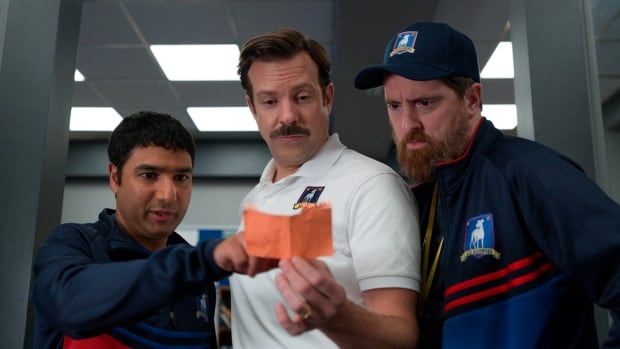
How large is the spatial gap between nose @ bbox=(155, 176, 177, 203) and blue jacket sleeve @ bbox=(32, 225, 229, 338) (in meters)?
0.38

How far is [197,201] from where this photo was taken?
6402 mm

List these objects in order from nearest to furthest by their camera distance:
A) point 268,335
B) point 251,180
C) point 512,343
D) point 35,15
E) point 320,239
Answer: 1. point 320,239
2. point 512,343
3. point 268,335
4. point 35,15
5. point 251,180

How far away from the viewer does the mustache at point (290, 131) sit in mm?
1271

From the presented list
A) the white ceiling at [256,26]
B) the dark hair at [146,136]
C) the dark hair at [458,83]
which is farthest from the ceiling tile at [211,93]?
the dark hair at [458,83]

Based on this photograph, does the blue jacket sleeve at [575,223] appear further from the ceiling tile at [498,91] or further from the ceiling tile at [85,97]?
the ceiling tile at [85,97]

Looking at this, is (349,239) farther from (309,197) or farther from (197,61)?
(197,61)

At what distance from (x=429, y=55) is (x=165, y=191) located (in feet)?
2.24

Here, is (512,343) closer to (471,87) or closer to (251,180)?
(471,87)

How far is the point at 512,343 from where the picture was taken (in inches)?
37.8

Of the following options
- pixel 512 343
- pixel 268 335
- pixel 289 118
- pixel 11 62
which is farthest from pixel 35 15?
pixel 512 343

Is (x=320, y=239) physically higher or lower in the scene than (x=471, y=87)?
lower

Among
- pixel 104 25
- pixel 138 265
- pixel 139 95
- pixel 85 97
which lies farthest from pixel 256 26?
pixel 138 265

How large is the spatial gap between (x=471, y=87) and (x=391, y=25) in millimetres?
2227

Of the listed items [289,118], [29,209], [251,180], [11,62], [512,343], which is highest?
[251,180]
